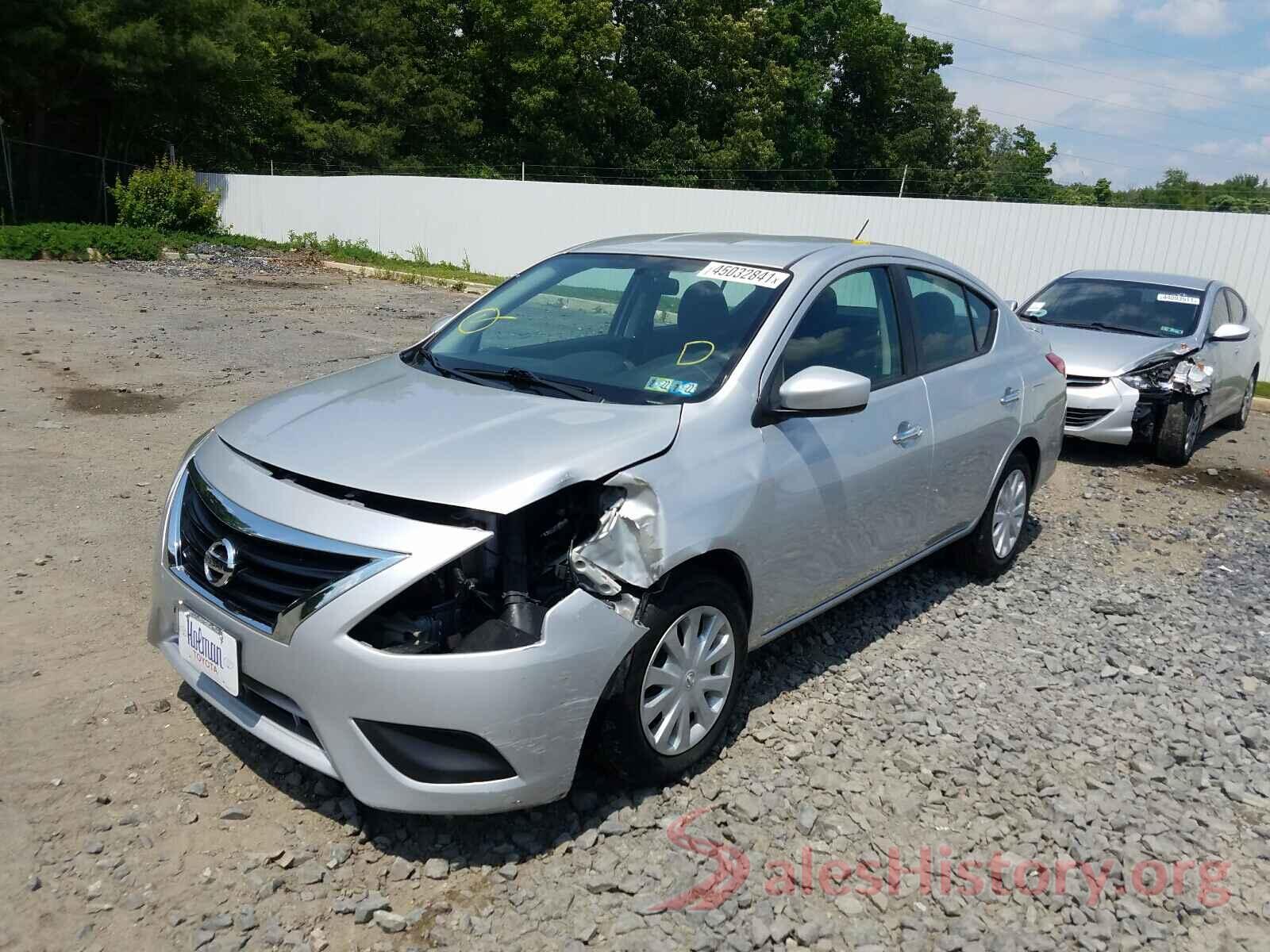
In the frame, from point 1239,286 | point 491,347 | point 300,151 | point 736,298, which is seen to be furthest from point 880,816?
point 300,151

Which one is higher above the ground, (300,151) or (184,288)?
(300,151)

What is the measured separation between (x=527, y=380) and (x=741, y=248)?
123 cm

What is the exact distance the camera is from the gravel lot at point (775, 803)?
112 inches

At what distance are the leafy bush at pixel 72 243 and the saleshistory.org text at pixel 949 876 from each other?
20866mm

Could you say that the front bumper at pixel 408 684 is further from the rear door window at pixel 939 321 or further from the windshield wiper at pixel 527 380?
the rear door window at pixel 939 321

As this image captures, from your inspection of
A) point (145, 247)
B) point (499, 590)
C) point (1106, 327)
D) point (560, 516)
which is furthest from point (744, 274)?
point (145, 247)

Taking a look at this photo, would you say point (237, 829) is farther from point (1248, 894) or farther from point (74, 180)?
point (74, 180)

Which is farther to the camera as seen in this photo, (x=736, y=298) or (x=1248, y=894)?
(x=736, y=298)

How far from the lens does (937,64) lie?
4684 centimetres

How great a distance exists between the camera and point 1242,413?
34.2ft

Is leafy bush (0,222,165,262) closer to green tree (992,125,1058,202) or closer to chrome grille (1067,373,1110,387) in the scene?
chrome grille (1067,373,1110,387)

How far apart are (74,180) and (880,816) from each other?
33494 millimetres

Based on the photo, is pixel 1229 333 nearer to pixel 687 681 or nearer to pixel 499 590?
pixel 687 681

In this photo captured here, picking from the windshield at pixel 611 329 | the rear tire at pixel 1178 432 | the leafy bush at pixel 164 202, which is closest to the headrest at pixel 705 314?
the windshield at pixel 611 329
